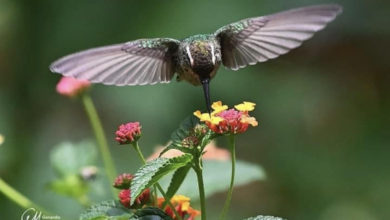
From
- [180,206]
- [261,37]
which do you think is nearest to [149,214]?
[180,206]

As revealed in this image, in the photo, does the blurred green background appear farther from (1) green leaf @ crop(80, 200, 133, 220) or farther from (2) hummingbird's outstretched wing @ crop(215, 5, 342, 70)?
(1) green leaf @ crop(80, 200, 133, 220)

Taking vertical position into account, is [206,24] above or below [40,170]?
above

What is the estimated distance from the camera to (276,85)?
3096mm

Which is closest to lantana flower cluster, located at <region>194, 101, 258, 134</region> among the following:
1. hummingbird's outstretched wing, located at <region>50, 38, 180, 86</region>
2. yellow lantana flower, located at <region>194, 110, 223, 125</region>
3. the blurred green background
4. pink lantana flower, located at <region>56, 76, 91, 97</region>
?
yellow lantana flower, located at <region>194, 110, 223, 125</region>

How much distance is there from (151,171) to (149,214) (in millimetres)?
78

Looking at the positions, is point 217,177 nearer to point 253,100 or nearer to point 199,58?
point 199,58

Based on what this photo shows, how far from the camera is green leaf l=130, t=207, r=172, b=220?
1028mm

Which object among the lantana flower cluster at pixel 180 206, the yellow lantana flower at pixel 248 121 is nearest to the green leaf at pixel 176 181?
the lantana flower cluster at pixel 180 206

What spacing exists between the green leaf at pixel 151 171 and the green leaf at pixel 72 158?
73 centimetres

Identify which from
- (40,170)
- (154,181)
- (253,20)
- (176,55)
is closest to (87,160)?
(176,55)

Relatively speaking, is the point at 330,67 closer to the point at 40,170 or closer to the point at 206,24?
the point at 206,24

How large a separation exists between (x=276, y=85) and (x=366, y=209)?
72cm

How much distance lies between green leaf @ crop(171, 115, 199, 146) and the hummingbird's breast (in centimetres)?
13

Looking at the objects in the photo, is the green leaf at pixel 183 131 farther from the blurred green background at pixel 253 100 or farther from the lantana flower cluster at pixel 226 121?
the blurred green background at pixel 253 100
